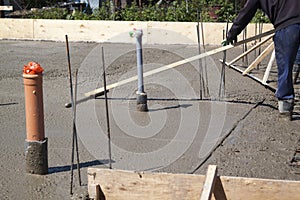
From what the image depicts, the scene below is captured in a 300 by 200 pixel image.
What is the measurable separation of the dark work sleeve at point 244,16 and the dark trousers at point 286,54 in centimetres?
41

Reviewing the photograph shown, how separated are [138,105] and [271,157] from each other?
237 centimetres

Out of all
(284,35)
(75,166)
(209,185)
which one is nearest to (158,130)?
(75,166)

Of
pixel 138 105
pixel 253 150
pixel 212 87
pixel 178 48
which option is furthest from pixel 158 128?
pixel 178 48

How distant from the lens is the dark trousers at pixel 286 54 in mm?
6832

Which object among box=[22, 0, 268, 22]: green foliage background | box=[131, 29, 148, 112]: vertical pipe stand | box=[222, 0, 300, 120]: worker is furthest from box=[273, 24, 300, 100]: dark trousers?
box=[22, 0, 268, 22]: green foliage background

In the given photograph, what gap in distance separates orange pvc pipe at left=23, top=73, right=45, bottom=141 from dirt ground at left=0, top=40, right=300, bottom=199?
1.37 feet

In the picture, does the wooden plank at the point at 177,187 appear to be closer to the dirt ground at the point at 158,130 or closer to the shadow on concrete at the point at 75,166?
the dirt ground at the point at 158,130

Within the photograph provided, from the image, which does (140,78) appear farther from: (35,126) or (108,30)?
(108,30)

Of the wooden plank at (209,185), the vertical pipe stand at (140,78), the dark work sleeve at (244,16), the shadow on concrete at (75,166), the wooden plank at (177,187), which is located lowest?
the shadow on concrete at (75,166)

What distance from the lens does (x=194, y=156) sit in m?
5.64

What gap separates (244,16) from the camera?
706 centimetres

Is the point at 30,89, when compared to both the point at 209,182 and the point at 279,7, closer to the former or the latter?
the point at 209,182

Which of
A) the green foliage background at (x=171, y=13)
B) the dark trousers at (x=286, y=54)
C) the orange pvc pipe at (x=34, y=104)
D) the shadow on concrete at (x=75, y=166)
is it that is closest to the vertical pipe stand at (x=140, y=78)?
the dark trousers at (x=286, y=54)

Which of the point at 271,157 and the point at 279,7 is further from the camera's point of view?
the point at 279,7
